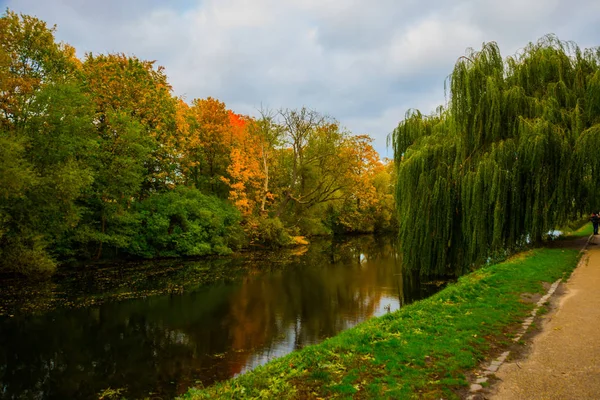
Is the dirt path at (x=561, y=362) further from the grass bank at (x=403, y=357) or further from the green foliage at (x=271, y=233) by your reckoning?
the green foliage at (x=271, y=233)

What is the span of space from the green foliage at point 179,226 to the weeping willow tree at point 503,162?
1454cm

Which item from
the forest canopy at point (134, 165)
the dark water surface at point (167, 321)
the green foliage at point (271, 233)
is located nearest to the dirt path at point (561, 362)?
the dark water surface at point (167, 321)

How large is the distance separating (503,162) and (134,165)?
19132 mm

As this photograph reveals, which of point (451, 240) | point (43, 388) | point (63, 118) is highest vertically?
point (63, 118)

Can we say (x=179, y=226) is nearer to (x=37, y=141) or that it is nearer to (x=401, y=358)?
(x=37, y=141)

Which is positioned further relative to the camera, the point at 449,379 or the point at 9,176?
the point at 9,176

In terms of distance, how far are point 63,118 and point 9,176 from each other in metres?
5.49

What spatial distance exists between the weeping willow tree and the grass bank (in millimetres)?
5467

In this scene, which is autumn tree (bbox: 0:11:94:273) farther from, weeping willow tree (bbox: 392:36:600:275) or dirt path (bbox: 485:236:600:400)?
dirt path (bbox: 485:236:600:400)

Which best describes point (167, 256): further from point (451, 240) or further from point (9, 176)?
point (451, 240)

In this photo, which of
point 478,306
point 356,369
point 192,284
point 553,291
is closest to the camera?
point 356,369

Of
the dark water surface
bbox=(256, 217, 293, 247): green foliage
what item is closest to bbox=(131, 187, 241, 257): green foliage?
the dark water surface

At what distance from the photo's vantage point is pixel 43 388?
7637 mm

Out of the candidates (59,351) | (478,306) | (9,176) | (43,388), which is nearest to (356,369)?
(478,306)
